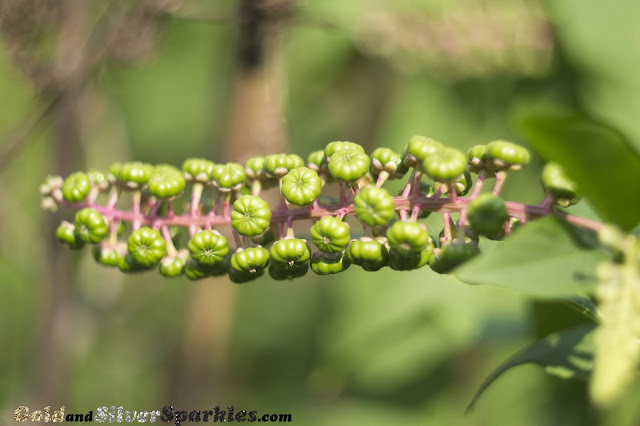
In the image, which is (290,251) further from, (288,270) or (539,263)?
(539,263)

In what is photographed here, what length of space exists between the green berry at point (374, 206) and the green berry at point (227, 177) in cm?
16

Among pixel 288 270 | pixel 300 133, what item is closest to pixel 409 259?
pixel 288 270

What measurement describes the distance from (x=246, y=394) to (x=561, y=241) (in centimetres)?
302

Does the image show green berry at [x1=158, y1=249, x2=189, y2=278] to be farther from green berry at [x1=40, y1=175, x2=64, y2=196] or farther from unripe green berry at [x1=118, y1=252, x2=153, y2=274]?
green berry at [x1=40, y1=175, x2=64, y2=196]

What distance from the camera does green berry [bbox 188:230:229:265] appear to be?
702 millimetres

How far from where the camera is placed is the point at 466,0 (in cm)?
175

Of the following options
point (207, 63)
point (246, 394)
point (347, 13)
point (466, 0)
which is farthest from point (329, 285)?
point (466, 0)

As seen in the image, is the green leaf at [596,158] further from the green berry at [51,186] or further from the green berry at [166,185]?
the green berry at [51,186]

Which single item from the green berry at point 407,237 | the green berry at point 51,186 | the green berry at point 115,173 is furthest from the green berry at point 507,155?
the green berry at point 51,186

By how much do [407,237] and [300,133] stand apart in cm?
230

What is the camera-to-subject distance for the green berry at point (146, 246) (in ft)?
2.37

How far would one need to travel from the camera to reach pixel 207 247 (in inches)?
27.9

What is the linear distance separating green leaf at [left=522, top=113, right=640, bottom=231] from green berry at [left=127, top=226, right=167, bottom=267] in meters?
0.41

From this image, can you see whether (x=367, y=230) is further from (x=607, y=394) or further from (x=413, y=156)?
(x=607, y=394)
